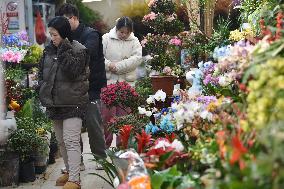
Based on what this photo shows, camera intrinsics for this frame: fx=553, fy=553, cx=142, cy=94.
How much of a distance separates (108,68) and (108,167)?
302cm

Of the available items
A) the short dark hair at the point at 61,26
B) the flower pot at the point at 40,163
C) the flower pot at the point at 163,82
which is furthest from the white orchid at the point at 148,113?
the flower pot at the point at 163,82

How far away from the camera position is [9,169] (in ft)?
19.2

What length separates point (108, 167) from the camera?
426 cm

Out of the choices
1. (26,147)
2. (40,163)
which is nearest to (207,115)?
(26,147)

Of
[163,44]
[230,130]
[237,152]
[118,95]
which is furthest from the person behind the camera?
[163,44]

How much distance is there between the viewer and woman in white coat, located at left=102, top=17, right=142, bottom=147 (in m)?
7.01

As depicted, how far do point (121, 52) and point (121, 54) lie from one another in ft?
0.09

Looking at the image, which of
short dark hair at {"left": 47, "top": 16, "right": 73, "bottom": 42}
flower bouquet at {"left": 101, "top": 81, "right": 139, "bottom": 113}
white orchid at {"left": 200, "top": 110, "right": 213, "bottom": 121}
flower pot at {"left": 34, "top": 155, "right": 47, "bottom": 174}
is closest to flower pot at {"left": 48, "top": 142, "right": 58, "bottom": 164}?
flower pot at {"left": 34, "top": 155, "right": 47, "bottom": 174}

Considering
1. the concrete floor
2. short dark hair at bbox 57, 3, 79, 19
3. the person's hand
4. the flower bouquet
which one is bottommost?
the concrete floor

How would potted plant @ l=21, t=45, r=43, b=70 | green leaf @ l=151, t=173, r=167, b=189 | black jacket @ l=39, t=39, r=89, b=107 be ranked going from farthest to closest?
potted plant @ l=21, t=45, r=43, b=70, black jacket @ l=39, t=39, r=89, b=107, green leaf @ l=151, t=173, r=167, b=189

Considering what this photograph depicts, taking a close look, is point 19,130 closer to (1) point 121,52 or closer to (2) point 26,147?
(2) point 26,147

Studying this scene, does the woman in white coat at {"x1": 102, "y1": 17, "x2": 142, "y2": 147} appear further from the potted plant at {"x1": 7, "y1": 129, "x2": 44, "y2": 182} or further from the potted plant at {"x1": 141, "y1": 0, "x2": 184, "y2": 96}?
the potted plant at {"x1": 7, "y1": 129, "x2": 44, "y2": 182}

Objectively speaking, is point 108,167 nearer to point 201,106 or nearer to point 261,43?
point 201,106

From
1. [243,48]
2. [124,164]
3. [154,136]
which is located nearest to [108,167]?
[154,136]
